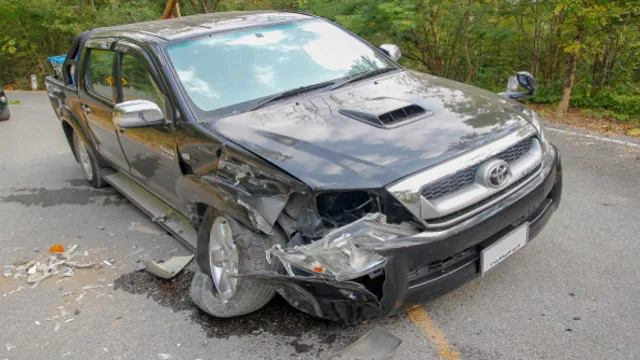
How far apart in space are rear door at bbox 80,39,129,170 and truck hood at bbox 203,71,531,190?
1728 mm

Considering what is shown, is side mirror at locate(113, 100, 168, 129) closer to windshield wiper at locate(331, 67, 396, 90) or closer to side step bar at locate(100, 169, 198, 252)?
side step bar at locate(100, 169, 198, 252)

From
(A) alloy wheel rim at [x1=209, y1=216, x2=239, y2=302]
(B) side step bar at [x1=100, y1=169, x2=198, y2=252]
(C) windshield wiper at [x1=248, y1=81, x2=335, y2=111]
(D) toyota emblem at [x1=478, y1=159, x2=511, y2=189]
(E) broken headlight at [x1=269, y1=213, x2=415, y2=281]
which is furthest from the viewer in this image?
(B) side step bar at [x1=100, y1=169, x2=198, y2=252]

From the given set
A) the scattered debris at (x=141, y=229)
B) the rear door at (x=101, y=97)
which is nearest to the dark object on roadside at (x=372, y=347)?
the scattered debris at (x=141, y=229)

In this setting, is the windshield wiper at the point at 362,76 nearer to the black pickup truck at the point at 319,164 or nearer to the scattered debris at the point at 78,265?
the black pickup truck at the point at 319,164

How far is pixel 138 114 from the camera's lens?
3.47m

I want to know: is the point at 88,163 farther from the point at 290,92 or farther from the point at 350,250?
the point at 350,250

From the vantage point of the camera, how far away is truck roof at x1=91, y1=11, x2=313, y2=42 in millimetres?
4088

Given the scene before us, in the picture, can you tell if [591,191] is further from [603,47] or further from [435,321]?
[603,47]

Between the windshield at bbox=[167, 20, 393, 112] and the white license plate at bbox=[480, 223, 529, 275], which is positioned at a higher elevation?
the windshield at bbox=[167, 20, 393, 112]

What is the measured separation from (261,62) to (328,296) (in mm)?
1988

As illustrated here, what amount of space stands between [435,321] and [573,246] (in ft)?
4.60

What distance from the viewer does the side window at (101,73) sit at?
4.58 metres

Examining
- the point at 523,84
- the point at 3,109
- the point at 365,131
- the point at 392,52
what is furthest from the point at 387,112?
the point at 3,109

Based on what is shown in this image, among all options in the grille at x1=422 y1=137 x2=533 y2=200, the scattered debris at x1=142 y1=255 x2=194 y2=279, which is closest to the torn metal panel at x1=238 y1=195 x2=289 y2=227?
the grille at x1=422 y1=137 x2=533 y2=200
